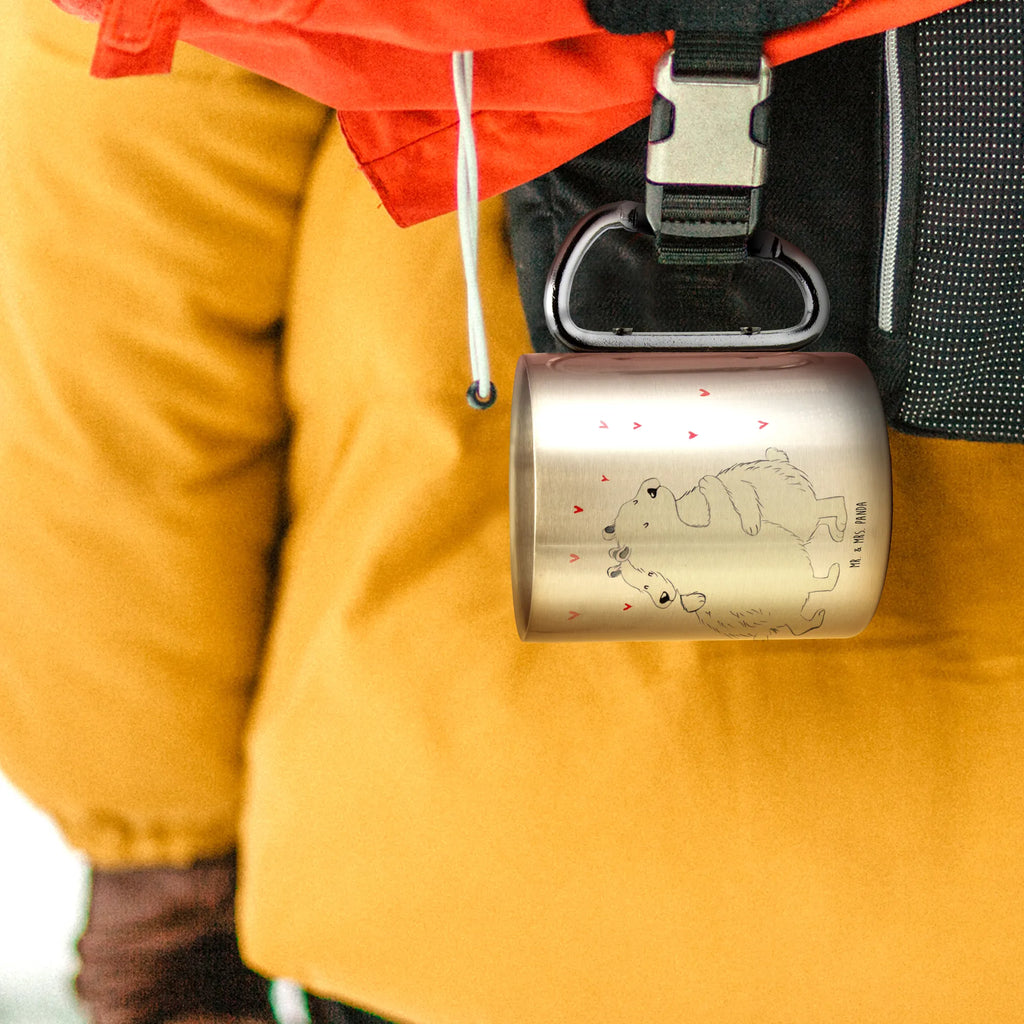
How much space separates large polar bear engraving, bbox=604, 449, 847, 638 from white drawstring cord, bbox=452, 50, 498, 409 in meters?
0.08

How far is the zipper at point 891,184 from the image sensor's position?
1.19 ft

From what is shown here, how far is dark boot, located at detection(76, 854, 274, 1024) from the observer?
606mm

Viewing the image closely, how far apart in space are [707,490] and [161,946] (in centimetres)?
48

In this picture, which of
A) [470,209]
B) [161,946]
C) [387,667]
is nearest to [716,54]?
[470,209]

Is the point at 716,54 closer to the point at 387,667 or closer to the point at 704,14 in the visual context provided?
the point at 704,14

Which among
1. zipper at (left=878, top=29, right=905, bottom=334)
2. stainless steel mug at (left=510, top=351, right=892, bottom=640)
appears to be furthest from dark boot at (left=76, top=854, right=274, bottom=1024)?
zipper at (left=878, top=29, right=905, bottom=334)

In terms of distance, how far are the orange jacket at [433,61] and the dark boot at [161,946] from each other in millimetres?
439

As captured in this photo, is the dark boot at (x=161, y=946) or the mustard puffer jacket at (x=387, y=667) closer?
the mustard puffer jacket at (x=387, y=667)

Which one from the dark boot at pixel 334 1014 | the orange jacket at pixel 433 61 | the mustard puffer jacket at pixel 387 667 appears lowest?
the dark boot at pixel 334 1014

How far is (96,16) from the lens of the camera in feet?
1.19

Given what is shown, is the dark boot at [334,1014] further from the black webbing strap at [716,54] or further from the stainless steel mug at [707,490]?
the black webbing strap at [716,54]

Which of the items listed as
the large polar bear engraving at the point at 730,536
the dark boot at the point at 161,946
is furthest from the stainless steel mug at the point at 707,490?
the dark boot at the point at 161,946

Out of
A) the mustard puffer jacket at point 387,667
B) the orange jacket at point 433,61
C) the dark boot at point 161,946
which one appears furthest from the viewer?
the dark boot at point 161,946

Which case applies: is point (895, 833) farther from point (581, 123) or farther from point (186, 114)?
point (186, 114)
